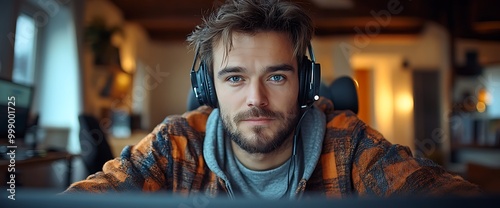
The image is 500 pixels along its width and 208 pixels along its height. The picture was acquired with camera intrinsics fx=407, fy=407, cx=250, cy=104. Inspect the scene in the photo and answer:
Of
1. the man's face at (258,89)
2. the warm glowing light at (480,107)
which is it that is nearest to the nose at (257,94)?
the man's face at (258,89)

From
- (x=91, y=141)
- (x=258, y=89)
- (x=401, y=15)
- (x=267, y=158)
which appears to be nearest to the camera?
(x=258, y=89)

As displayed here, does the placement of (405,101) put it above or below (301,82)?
above

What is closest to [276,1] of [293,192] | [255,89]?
[255,89]

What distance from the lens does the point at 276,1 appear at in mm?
618

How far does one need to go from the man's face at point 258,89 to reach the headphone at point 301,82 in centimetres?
2

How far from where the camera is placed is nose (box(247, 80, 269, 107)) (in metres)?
0.56

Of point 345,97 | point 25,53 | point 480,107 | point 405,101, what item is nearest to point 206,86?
Result: point 345,97

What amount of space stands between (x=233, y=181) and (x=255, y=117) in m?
0.13

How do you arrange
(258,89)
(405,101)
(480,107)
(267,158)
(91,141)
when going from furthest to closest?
(405,101) < (480,107) < (91,141) < (267,158) < (258,89)

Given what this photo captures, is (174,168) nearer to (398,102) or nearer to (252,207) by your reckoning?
(252,207)

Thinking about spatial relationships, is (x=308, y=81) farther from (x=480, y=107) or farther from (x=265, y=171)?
(x=480, y=107)

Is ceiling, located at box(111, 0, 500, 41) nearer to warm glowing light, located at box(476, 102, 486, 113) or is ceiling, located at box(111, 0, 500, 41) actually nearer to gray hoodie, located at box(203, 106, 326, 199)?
warm glowing light, located at box(476, 102, 486, 113)

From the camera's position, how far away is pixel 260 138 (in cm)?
61

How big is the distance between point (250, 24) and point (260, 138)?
0.17m
